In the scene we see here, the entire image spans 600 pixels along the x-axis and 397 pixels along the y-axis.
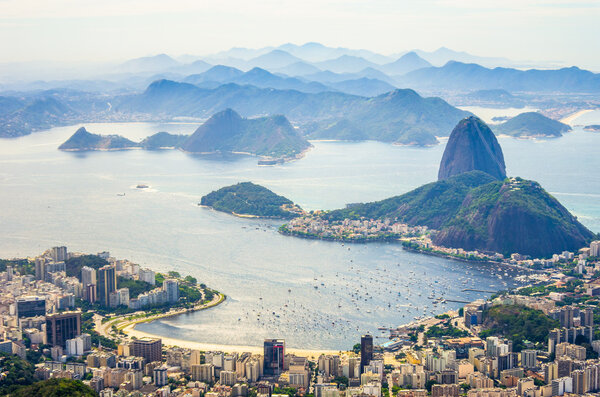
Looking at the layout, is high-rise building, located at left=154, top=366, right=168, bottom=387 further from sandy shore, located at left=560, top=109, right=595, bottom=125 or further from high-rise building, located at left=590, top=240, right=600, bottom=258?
sandy shore, located at left=560, top=109, right=595, bottom=125

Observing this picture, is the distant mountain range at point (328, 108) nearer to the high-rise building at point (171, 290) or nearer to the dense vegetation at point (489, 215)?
the dense vegetation at point (489, 215)

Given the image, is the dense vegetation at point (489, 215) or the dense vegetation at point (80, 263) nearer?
the dense vegetation at point (80, 263)

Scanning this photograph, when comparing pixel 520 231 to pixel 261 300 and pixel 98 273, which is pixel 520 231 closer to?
pixel 261 300

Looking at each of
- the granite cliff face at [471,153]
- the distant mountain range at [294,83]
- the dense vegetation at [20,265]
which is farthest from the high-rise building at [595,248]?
the distant mountain range at [294,83]

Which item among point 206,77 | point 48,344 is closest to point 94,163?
point 48,344

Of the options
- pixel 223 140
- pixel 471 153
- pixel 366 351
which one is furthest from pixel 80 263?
pixel 223 140
